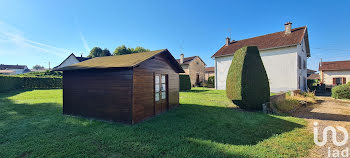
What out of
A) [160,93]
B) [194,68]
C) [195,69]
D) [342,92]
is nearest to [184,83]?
[194,68]

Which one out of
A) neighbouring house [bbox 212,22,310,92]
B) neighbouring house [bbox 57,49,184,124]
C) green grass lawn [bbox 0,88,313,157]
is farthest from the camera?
neighbouring house [bbox 212,22,310,92]

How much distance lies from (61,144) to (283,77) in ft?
59.6

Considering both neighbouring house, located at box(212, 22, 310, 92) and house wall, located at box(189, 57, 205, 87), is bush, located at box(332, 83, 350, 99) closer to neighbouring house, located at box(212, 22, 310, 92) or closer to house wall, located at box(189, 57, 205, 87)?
neighbouring house, located at box(212, 22, 310, 92)

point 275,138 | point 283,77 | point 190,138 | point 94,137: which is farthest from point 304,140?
point 283,77

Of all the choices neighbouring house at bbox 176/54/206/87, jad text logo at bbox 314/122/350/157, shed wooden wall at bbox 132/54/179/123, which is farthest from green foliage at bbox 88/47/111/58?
jad text logo at bbox 314/122/350/157

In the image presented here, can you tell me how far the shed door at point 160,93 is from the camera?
6659 millimetres

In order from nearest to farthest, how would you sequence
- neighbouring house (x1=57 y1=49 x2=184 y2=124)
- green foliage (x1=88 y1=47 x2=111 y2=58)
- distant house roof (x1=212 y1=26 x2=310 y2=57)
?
neighbouring house (x1=57 y1=49 x2=184 y2=124), distant house roof (x1=212 y1=26 x2=310 y2=57), green foliage (x1=88 y1=47 x2=111 y2=58)

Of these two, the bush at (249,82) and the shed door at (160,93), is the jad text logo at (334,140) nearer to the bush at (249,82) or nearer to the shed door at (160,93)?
the bush at (249,82)

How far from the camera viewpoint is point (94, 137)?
4.09 m

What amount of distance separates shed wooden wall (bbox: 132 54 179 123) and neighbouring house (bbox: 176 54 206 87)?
743 inches

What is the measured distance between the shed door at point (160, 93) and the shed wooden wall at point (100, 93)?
165 cm

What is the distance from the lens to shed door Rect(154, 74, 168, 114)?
666cm

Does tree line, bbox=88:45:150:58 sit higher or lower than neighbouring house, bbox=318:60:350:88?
higher

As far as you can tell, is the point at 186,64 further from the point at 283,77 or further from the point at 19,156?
the point at 19,156
